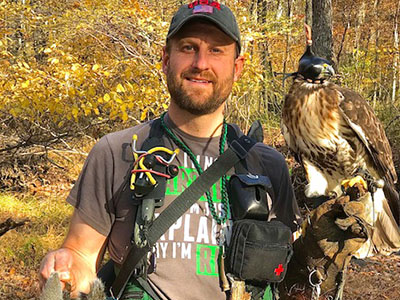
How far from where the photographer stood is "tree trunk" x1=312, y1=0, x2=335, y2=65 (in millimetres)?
7219

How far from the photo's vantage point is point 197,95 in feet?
6.78

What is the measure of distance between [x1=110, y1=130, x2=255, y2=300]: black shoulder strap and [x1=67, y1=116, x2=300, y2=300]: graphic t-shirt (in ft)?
0.23

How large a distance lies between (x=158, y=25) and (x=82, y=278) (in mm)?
4173

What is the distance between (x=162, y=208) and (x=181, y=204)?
97 millimetres

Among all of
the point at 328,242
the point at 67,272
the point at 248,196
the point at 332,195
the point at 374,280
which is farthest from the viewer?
the point at 374,280

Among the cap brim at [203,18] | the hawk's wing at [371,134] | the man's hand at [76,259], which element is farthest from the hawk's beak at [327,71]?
the man's hand at [76,259]

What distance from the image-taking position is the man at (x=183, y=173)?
1.94 m

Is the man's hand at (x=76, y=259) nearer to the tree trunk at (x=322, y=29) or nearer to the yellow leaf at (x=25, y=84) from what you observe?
the yellow leaf at (x=25, y=84)

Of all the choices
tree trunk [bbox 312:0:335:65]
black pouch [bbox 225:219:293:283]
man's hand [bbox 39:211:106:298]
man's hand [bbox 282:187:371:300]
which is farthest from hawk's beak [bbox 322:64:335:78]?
tree trunk [bbox 312:0:335:65]

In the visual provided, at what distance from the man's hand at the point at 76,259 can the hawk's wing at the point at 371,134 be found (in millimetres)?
2618

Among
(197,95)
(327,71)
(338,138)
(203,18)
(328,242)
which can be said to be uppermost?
(203,18)

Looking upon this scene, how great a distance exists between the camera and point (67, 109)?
5461 millimetres

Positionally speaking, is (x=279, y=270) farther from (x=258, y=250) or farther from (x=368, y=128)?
(x=368, y=128)

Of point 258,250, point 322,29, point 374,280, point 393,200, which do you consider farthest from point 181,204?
point 322,29
